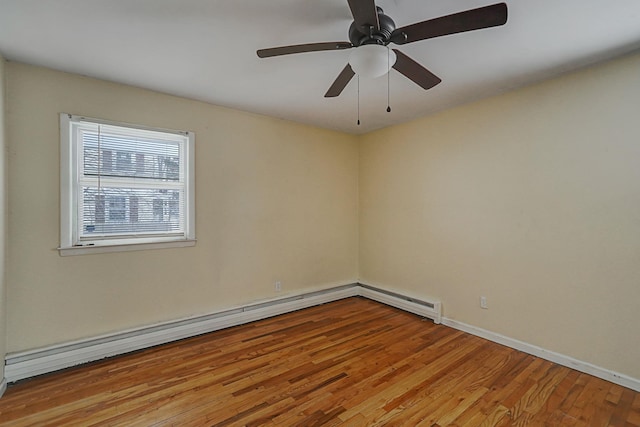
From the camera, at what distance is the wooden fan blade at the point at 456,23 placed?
1271 millimetres

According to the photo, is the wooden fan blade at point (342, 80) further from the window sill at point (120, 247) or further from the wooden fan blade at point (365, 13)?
the window sill at point (120, 247)

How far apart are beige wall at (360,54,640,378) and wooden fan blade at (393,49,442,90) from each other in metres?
1.35

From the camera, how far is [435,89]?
2736mm

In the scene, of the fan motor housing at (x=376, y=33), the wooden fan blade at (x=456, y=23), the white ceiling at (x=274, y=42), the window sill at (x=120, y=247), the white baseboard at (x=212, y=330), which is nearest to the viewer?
the wooden fan blade at (x=456, y=23)

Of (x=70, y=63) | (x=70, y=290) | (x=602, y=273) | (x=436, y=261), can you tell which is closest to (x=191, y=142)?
(x=70, y=63)

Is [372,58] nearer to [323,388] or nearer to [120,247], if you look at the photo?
[323,388]

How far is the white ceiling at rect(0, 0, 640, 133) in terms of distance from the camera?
1.66 metres

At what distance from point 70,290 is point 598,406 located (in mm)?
4024

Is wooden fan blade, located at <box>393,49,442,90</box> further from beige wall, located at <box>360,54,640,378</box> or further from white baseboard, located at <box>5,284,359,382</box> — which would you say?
white baseboard, located at <box>5,284,359,382</box>

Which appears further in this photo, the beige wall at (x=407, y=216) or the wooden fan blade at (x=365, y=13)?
the beige wall at (x=407, y=216)

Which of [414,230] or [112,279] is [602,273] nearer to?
[414,230]

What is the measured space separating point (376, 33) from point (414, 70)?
0.43 metres

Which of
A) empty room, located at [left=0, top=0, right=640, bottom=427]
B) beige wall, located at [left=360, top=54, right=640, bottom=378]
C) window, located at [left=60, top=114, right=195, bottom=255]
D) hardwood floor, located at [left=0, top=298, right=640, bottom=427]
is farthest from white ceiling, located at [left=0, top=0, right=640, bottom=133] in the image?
hardwood floor, located at [left=0, top=298, right=640, bottom=427]

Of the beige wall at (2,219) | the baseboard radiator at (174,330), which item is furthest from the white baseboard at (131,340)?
the beige wall at (2,219)
